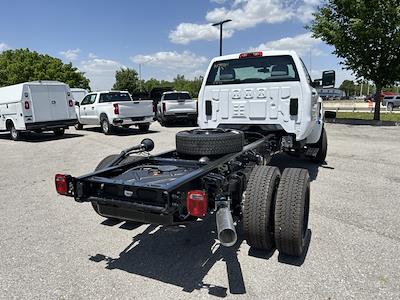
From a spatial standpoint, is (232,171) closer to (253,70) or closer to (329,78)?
(253,70)

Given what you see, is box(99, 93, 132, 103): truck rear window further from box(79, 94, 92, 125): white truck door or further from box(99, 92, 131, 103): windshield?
box(79, 94, 92, 125): white truck door

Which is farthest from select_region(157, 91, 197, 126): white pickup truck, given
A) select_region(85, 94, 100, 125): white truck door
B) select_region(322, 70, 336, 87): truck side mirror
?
select_region(322, 70, 336, 87): truck side mirror

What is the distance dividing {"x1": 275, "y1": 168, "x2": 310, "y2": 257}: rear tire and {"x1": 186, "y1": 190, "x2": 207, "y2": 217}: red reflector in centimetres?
85

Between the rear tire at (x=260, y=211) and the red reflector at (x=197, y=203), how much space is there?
639 mm

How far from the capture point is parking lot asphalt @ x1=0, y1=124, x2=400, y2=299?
2.91 meters

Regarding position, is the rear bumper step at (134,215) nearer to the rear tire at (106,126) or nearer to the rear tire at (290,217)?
the rear tire at (290,217)

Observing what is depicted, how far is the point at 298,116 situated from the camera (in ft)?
18.5

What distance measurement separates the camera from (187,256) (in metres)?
3.53

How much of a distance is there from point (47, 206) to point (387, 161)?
726cm

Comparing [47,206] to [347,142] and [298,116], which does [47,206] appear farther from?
[347,142]

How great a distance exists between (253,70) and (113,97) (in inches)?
430

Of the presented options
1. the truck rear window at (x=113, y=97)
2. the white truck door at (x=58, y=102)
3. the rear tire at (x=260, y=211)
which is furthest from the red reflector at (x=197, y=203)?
the truck rear window at (x=113, y=97)

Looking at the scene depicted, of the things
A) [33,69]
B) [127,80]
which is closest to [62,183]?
[33,69]

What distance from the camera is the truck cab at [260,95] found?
565cm
